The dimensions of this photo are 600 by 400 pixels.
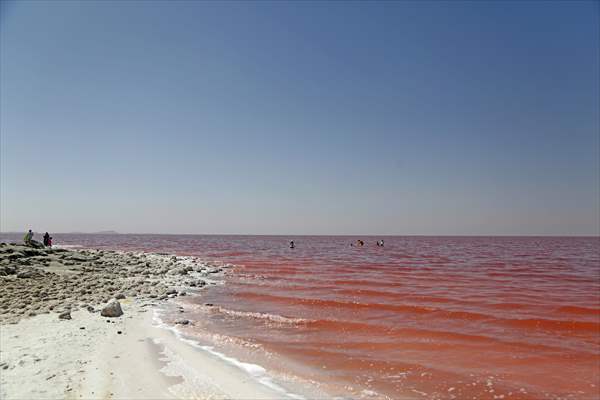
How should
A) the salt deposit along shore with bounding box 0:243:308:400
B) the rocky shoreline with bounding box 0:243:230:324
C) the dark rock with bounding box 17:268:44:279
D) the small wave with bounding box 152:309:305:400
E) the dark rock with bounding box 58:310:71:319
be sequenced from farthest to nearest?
the dark rock with bounding box 17:268:44:279, the rocky shoreline with bounding box 0:243:230:324, the dark rock with bounding box 58:310:71:319, the small wave with bounding box 152:309:305:400, the salt deposit along shore with bounding box 0:243:308:400

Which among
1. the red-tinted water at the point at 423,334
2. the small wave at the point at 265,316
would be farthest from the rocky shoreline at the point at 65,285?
the small wave at the point at 265,316

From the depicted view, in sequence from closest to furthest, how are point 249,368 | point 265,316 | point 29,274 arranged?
point 249,368
point 265,316
point 29,274

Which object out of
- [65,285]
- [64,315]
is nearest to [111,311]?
[64,315]

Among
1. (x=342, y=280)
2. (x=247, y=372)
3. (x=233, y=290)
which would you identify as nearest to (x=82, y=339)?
(x=247, y=372)

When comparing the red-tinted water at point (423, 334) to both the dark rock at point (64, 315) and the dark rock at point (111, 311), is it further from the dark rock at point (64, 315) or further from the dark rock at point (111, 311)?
the dark rock at point (64, 315)

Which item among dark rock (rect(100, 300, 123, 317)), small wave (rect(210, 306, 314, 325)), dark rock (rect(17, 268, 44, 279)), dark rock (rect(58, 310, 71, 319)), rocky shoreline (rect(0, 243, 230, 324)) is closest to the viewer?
dark rock (rect(58, 310, 71, 319))

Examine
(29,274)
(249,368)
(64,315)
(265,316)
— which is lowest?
(265,316)

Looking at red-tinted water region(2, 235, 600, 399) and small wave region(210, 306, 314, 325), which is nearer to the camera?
red-tinted water region(2, 235, 600, 399)

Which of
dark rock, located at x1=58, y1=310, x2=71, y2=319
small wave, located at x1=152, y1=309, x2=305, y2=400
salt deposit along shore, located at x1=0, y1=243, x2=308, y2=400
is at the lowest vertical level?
small wave, located at x1=152, y1=309, x2=305, y2=400

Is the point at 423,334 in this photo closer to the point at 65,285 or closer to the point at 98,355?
the point at 98,355

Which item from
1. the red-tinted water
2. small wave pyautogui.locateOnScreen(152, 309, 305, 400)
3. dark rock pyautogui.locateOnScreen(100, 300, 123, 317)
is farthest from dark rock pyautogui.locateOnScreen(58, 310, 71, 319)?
the red-tinted water

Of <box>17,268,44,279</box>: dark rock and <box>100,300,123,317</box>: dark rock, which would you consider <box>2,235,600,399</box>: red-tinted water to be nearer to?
<box>100,300,123,317</box>: dark rock

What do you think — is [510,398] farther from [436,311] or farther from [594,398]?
[436,311]

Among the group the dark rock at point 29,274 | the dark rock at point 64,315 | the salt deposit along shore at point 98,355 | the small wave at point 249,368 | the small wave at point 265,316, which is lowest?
the small wave at point 265,316
